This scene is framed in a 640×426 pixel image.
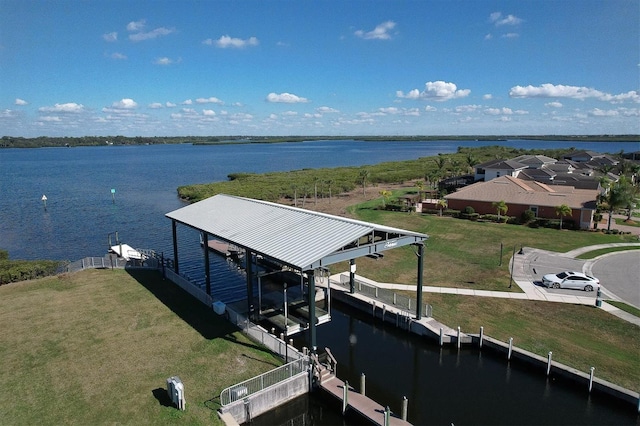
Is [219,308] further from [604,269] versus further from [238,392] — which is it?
[604,269]

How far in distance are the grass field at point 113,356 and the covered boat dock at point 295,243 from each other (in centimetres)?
282

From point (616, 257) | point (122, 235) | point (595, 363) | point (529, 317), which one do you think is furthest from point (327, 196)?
point (595, 363)

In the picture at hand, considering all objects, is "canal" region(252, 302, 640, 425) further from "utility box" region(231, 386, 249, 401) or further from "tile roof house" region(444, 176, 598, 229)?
"tile roof house" region(444, 176, 598, 229)

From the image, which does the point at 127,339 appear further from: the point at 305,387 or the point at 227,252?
the point at 227,252

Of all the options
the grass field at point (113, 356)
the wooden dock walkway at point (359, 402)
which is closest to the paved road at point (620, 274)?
the wooden dock walkway at point (359, 402)

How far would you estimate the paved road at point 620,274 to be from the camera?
87.5 ft

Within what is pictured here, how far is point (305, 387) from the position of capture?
690 inches

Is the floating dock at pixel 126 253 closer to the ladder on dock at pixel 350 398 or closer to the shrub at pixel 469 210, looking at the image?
the ladder on dock at pixel 350 398

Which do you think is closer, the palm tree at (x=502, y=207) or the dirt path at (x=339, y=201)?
the palm tree at (x=502, y=207)

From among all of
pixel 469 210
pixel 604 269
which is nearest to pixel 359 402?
pixel 604 269

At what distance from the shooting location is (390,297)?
25.7 m

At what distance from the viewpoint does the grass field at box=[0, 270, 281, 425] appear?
1477 cm

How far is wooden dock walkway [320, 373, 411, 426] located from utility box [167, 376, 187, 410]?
18.6ft

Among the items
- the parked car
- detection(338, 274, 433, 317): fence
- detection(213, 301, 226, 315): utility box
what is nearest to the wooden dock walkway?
detection(213, 301, 226, 315): utility box
